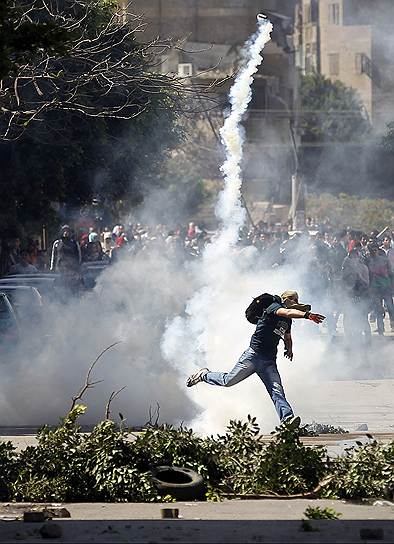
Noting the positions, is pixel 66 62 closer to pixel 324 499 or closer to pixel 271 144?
pixel 324 499

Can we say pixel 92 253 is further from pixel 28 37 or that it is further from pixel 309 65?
pixel 309 65

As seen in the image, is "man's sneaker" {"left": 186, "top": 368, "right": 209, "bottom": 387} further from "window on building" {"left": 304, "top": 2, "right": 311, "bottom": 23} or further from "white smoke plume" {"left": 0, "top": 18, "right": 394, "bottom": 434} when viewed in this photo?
"window on building" {"left": 304, "top": 2, "right": 311, "bottom": 23}

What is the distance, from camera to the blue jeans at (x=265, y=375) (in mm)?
11570

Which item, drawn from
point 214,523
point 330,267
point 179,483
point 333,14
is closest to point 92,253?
point 330,267

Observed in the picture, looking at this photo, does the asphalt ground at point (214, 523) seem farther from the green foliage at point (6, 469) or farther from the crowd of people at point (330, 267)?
the crowd of people at point (330, 267)

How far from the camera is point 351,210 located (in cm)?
6112

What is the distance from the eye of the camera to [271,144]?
63875mm

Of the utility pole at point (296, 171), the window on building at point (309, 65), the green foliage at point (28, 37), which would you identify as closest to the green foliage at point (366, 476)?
the green foliage at point (28, 37)

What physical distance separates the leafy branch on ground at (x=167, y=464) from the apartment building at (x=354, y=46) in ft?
133

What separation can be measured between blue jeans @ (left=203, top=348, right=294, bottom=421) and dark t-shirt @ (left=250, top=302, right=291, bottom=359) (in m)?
0.06

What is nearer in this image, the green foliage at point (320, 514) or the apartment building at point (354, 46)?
the green foliage at point (320, 514)

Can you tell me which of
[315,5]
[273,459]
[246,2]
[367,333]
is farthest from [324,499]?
[315,5]

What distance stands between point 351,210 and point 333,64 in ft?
81.3

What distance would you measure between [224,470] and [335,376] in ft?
27.0
